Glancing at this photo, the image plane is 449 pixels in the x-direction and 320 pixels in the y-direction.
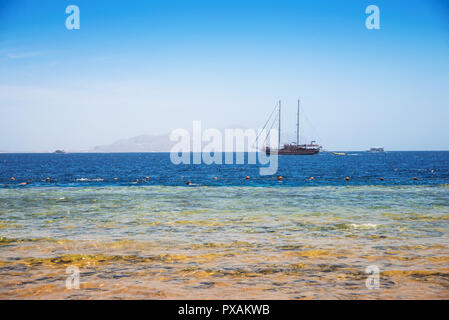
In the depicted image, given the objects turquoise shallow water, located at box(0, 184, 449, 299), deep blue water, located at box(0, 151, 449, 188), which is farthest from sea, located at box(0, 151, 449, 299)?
deep blue water, located at box(0, 151, 449, 188)

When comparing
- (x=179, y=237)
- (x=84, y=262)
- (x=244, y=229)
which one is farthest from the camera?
(x=244, y=229)

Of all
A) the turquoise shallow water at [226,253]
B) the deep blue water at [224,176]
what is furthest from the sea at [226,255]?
the deep blue water at [224,176]

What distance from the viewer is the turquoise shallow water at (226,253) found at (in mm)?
8180

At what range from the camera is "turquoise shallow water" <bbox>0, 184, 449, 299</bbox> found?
8180 mm

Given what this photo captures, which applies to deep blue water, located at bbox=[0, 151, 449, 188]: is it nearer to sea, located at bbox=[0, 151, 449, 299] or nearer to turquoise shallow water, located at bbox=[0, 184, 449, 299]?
turquoise shallow water, located at bbox=[0, 184, 449, 299]

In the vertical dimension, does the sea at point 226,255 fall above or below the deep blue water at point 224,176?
above

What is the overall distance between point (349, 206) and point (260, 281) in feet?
59.6

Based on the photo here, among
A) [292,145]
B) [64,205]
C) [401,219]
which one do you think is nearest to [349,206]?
[401,219]

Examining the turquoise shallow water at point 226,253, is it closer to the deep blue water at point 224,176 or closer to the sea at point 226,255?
the sea at point 226,255

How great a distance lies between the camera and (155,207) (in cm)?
2508

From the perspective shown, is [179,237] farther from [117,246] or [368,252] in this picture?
[368,252]

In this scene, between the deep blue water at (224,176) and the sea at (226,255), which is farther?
the deep blue water at (224,176)

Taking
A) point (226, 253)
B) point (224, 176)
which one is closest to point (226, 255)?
point (226, 253)

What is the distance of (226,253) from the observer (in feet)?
38.3
